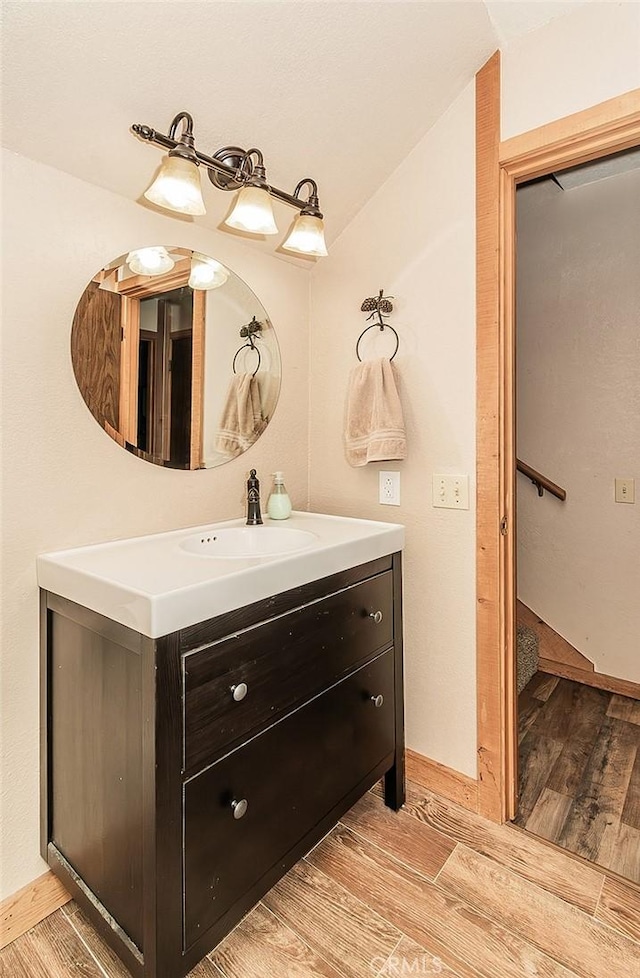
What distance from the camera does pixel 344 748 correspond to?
1434 millimetres

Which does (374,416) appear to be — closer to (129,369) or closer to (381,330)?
(381,330)

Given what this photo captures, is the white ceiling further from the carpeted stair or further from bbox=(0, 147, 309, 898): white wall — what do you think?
the carpeted stair

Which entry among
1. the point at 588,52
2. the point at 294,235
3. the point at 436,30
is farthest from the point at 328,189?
the point at 588,52

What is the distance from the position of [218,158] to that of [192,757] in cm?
149

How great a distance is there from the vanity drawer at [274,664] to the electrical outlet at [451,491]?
332 mm

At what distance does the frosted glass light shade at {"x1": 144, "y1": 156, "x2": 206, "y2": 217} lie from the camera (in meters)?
1.21

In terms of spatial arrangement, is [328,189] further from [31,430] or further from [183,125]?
[31,430]

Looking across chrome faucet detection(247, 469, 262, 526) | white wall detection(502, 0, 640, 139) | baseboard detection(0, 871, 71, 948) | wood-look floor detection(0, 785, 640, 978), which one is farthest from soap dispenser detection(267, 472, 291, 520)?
white wall detection(502, 0, 640, 139)

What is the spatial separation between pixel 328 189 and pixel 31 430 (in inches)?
49.1

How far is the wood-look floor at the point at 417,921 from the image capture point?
1155mm

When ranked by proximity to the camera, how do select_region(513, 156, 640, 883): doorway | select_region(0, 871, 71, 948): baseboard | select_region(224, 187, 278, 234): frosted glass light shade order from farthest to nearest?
select_region(513, 156, 640, 883): doorway → select_region(224, 187, 278, 234): frosted glass light shade → select_region(0, 871, 71, 948): baseboard

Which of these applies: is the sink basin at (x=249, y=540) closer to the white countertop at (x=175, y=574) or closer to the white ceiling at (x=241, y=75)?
the white countertop at (x=175, y=574)

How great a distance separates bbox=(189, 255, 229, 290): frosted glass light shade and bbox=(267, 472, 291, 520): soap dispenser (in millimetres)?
672

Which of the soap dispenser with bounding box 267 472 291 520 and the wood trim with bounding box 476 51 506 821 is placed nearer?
the wood trim with bounding box 476 51 506 821
